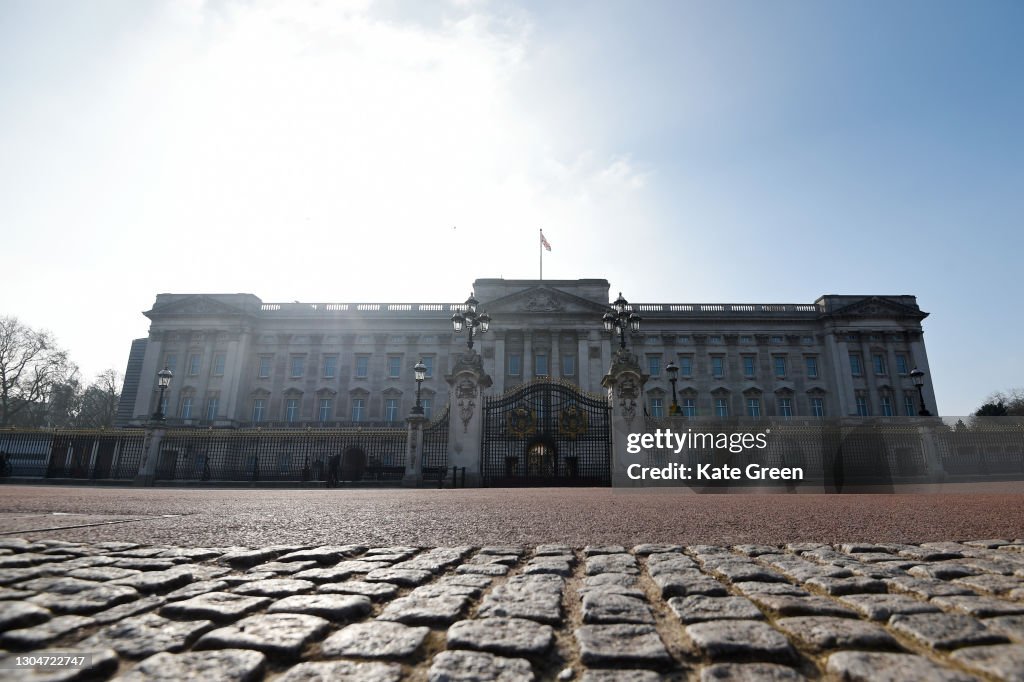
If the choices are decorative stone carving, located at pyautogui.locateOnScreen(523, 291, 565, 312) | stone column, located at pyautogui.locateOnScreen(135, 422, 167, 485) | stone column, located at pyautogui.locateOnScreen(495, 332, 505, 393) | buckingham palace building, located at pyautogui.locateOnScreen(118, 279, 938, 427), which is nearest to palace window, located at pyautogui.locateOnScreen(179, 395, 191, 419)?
buckingham palace building, located at pyautogui.locateOnScreen(118, 279, 938, 427)

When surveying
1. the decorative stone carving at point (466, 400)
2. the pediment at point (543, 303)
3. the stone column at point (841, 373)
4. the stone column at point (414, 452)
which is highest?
the pediment at point (543, 303)

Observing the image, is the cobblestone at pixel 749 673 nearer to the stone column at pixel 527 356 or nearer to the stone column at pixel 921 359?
the stone column at pixel 527 356

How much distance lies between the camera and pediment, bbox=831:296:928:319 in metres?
44.6

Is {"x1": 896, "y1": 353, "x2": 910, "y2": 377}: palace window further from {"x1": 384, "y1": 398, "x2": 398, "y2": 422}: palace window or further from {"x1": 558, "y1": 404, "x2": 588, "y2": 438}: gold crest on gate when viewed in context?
{"x1": 384, "y1": 398, "x2": 398, "y2": 422}: palace window

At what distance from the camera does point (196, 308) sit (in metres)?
45.2

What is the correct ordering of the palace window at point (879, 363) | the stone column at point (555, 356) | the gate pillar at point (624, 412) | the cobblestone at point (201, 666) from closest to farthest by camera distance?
1. the cobblestone at point (201, 666)
2. the gate pillar at point (624, 412)
3. the stone column at point (555, 356)
4. the palace window at point (879, 363)

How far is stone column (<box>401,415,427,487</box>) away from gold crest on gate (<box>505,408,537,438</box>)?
305 cm

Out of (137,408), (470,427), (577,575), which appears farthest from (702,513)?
(137,408)

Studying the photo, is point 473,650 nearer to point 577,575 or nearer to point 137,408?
point 577,575

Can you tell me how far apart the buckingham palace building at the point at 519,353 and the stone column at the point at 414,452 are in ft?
79.9

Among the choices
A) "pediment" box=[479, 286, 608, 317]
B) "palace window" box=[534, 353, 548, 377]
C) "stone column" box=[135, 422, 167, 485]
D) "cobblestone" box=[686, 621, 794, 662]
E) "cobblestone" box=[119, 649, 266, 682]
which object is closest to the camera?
"cobblestone" box=[119, 649, 266, 682]

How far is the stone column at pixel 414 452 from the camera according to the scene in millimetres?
16997

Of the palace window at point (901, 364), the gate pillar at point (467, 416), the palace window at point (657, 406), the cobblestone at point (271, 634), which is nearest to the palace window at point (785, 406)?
the palace window at point (901, 364)

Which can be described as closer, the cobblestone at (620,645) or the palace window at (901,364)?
the cobblestone at (620,645)
